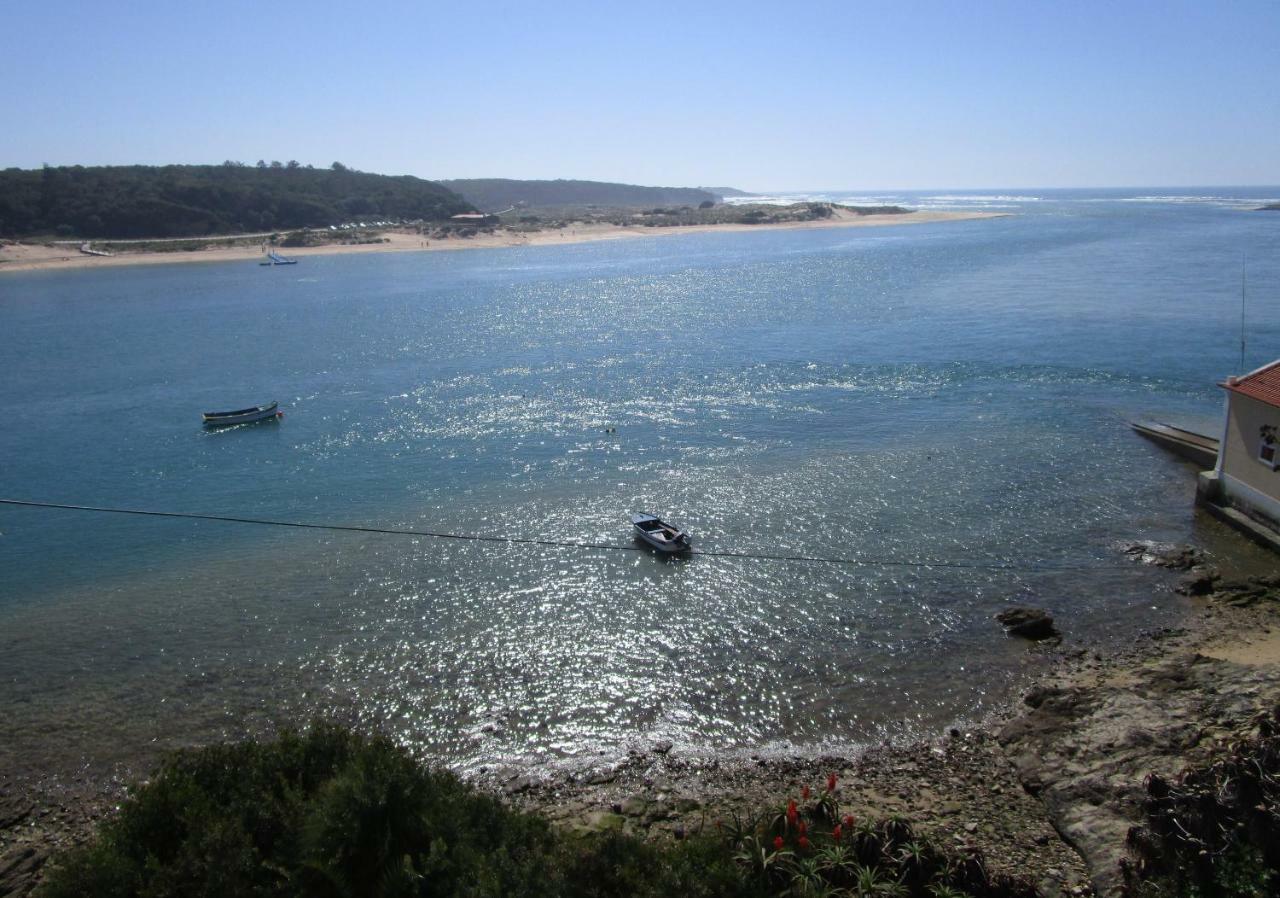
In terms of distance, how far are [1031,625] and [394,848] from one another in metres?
14.9

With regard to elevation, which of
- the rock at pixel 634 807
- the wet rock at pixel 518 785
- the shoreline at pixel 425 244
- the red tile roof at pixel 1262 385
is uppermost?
the shoreline at pixel 425 244

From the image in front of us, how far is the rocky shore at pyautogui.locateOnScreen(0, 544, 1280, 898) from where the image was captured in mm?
12578

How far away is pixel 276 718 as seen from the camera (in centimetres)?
1714

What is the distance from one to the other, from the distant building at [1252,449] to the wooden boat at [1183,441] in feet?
15.6

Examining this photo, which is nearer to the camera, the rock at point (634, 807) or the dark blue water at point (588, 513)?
the rock at point (634, 807)

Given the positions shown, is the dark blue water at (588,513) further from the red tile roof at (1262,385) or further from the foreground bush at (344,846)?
the foreground bush at (344,846)

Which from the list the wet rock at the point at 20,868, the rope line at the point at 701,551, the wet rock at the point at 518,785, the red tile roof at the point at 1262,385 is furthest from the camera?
the rope line at the point at 701,551

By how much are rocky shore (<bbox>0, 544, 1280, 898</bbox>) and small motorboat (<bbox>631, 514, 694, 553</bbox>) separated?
8.09 metres

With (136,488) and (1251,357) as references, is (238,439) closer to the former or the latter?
(136,488)

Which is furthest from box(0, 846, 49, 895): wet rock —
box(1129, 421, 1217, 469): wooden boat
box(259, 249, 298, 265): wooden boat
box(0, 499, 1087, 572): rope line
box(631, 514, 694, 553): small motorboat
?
box(259, 249, 298, 265): wooden boat

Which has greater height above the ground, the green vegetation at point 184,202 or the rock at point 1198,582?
the green vegetation at point 184,202

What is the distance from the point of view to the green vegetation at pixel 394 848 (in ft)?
29.9

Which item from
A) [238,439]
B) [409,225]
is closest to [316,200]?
[409,225]

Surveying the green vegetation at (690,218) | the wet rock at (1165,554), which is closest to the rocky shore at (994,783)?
the wet rock at (1165,554)
